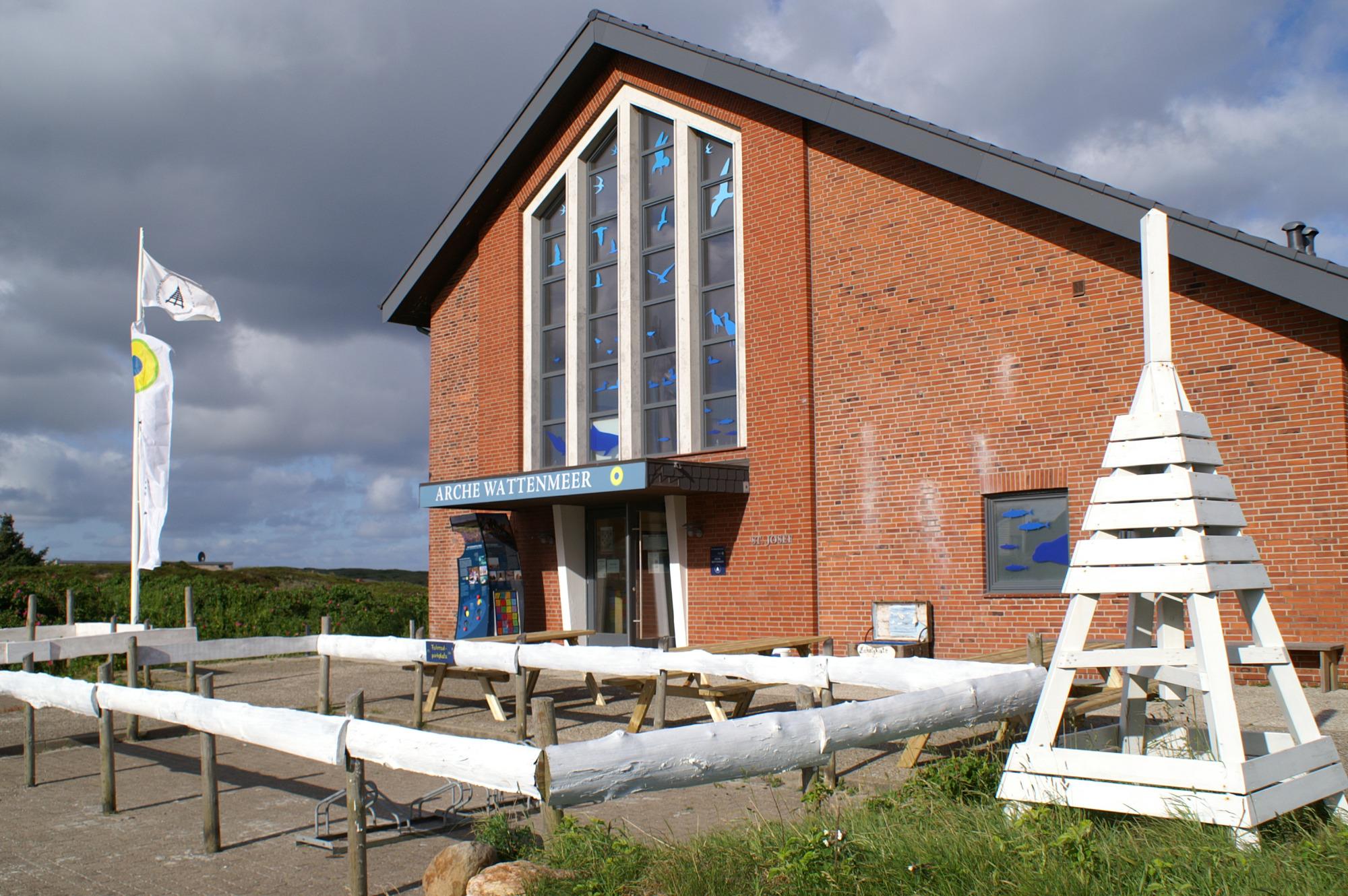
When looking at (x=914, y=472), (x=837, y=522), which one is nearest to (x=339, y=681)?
(x=837, y=522)

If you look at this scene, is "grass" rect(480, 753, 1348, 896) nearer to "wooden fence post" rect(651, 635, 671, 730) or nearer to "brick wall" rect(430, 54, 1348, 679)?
"wooden fence post" rect(651, 635, 671, 730)

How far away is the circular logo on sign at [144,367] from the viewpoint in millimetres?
14266

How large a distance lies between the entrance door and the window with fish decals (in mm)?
5140

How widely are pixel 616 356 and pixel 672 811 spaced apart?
36.4 ft

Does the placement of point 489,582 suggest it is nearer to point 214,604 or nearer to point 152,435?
point 152,435

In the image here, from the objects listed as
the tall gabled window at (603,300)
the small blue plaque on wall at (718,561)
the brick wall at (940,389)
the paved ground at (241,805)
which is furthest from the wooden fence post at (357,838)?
the tall gabled window at (603,300)

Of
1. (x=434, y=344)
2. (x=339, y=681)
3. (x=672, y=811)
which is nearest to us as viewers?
(x=672, y=811)

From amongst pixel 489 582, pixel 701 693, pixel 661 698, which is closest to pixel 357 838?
pixel 661 698

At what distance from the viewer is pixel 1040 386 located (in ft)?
42.1

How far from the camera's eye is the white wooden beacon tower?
4879mm

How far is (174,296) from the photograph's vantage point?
15391 millimetres

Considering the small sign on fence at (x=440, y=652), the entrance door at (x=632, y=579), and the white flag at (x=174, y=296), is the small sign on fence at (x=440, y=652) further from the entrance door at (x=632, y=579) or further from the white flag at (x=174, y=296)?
the white flag at (x=174, y=296)

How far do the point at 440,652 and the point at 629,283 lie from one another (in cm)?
848

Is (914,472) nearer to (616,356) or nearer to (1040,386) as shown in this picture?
(1040,386)
